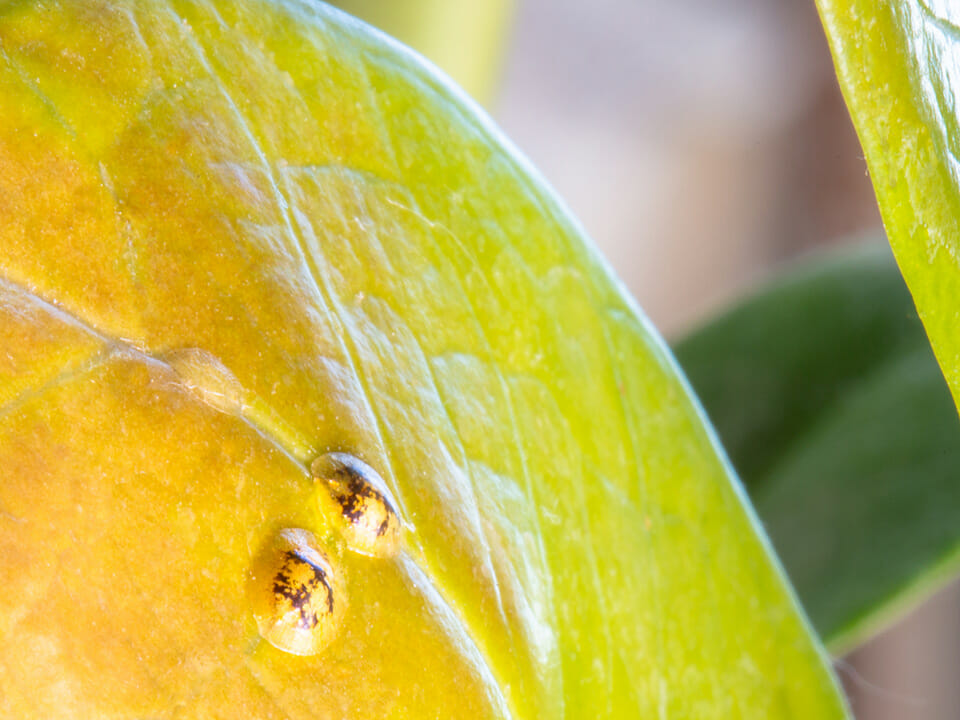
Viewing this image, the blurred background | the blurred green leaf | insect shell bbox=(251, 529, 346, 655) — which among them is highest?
the blurred green leaf

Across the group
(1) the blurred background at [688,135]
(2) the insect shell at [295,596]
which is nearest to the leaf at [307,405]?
(2) the insect shell at [295,596]

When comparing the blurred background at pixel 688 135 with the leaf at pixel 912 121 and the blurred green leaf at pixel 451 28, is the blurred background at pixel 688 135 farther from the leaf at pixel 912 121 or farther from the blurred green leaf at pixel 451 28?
the leaf at pixel 912 121

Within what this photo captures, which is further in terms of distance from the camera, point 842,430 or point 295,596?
point 842,430

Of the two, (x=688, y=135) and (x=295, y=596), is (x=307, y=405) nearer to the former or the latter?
(x=295, y=596)

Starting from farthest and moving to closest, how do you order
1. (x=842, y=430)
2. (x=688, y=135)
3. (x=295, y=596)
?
(x=688, y=135) → (x=842, y=430) → (x=295, y=596)

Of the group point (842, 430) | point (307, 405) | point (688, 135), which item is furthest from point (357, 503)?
point (688, 135)

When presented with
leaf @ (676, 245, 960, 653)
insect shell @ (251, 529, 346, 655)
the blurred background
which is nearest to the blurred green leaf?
leaf @ (676, 245, 960, 653)

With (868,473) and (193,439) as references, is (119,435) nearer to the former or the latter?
(193,439)

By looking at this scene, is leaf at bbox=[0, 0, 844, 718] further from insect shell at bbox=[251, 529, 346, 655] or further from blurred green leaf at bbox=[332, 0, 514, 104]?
blurred green leaf at bbox=[332, 0, 514, 104]
